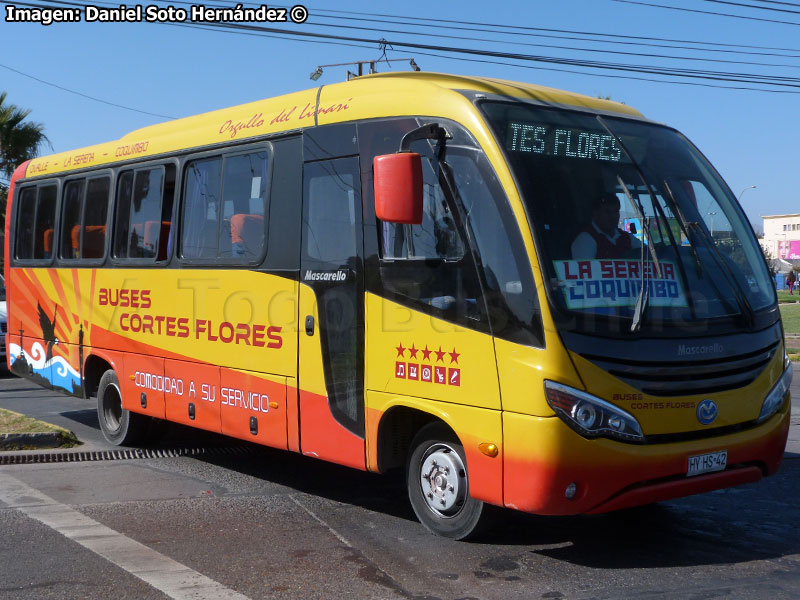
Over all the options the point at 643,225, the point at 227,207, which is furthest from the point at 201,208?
the point at 643,225

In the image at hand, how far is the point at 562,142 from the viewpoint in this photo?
610cm

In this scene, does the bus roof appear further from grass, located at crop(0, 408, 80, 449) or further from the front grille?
grass, located at crop(0, 408, 80, 449)

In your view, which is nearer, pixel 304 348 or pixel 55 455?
pixel 304 348

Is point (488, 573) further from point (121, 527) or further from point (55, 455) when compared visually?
point (55, 455)

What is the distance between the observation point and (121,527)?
6.62 meters

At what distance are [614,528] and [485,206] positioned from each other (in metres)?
2.51

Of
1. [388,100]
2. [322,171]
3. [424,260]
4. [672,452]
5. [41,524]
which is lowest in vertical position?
[41,524]

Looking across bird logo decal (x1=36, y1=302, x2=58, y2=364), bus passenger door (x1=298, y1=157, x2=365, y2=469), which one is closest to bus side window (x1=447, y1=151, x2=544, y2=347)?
bus passenger door (x1=298, y1=157, x2=365, y2=469)

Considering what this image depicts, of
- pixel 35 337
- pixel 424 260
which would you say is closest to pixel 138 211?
pixel 35 337

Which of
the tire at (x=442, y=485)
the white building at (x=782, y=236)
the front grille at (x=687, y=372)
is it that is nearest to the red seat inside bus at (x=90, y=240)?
the tire at (x=442, y=485)

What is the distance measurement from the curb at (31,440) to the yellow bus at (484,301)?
1775 mm

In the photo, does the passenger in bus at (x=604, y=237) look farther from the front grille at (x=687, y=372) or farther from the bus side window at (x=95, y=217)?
the bus side window at (x=95, y=217)

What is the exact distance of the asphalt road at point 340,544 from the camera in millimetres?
5273

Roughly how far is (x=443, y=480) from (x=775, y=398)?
7.47 ft
